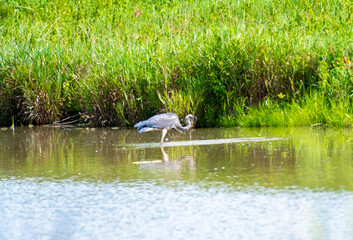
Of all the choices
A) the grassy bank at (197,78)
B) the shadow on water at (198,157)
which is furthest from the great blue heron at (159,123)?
the grassy bank at (197,78)

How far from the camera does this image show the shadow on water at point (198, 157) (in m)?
6.18

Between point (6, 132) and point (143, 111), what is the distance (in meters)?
2.74

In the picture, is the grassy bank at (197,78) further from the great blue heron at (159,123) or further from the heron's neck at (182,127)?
the great blue heron at (159,123)

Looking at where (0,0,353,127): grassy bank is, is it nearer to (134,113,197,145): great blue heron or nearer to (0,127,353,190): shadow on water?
(0,127,353,190): shadow on water

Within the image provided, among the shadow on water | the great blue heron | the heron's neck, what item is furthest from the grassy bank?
the great blue heron

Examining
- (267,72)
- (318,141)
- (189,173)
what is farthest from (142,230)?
(267,72)

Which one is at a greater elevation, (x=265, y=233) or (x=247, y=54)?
(x=247, y=54)

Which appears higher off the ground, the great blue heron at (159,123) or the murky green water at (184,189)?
the great blue heron at (159,123)

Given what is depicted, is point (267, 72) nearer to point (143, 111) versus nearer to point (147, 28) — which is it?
point (143, 111)

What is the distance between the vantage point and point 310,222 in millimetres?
4383

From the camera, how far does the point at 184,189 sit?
18.5 feet

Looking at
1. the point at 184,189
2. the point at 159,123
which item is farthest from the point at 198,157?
the point at 184,189

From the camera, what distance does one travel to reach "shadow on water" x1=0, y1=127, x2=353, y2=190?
243 inches

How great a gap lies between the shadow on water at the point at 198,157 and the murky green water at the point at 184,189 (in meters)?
0.01
